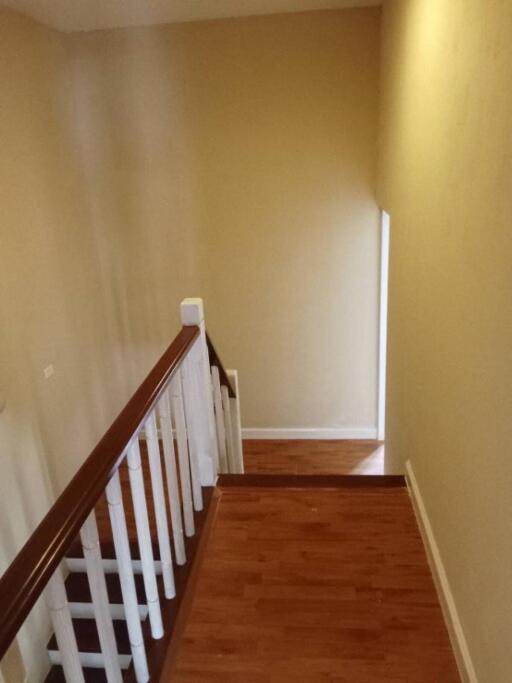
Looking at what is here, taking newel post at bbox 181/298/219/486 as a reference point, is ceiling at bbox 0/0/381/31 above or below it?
above

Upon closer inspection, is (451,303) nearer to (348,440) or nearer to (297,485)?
(297,485)

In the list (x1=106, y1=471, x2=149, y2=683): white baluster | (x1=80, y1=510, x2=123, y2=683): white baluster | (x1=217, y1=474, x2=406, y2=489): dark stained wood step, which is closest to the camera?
(x1=80, y1=510, x2=123, y2=683): white baluster

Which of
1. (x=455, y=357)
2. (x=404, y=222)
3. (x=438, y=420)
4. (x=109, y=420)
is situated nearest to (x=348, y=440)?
(x=109, y=420)

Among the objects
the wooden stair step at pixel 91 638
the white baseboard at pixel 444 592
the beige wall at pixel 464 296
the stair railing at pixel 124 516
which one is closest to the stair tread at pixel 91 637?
the wooden stair step at pixel 91 638

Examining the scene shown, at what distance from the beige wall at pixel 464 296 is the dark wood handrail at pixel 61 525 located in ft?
3.05

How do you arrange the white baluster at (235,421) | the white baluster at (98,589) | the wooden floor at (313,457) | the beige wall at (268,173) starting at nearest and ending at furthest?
1. the white baluster at (98,589)
2. the white baluster at (235,421)
3. the beige wall at (268,173)
4. the wooden floor at (313,457)

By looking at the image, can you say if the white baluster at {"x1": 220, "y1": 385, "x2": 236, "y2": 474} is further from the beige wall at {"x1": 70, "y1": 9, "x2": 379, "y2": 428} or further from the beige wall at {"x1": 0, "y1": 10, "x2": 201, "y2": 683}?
the beige wall at {"x1": 70, "y1": 9, "x2": 379, "y2": 428}

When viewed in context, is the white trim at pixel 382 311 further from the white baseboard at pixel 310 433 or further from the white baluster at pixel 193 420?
the white baluster at pixel 193 420

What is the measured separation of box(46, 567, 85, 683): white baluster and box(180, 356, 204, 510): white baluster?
104 centimetres

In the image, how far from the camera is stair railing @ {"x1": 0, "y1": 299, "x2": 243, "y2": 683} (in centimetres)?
96

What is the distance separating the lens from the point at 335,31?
375cm

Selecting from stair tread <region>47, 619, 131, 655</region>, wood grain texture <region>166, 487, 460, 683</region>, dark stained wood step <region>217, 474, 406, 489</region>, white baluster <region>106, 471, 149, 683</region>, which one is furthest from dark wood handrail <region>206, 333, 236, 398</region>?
stair tread <region>47, 619, 131, 655</region>

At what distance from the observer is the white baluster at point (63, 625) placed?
100 cm

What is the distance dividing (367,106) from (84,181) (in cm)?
229
